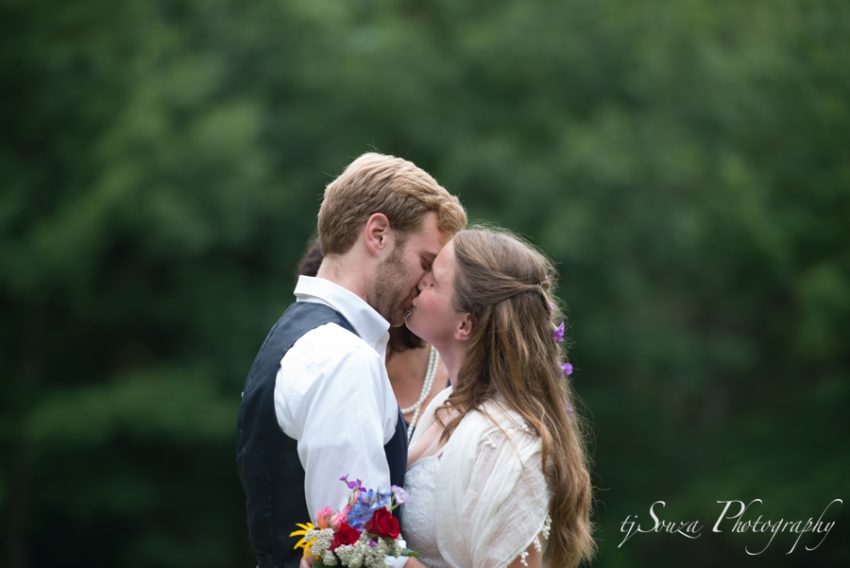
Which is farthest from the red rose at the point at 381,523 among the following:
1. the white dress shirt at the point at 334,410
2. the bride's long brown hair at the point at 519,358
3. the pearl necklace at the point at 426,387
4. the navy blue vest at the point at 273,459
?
the pearl necklace at the point at 426,387

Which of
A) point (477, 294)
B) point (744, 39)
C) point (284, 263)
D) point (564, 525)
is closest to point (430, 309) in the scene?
point (477, 294)

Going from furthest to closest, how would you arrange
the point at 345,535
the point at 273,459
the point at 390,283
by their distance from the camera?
the point at 390,283
the point at 273,459
the point at 345,535

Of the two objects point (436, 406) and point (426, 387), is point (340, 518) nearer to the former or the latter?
point (436, 406)

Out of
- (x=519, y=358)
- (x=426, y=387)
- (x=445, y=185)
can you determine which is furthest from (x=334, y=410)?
(x=445, y=185)

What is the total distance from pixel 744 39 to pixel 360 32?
226 inches

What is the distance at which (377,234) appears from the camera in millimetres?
3227

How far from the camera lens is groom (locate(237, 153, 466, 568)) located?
2.87m

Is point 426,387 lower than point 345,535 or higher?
lower

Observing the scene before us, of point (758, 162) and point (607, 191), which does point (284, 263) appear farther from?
point (758, 162)

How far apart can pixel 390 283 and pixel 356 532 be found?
0.80 m

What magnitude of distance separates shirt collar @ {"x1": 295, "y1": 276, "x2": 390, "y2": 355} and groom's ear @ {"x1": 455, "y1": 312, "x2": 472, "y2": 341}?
0.23 m

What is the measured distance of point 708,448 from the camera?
52.2 ft

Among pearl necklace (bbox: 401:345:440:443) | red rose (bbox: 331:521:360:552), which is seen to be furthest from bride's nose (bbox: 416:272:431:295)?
pearl necklace (bbox: 401:345:440:443)

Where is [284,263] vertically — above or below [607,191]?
below
